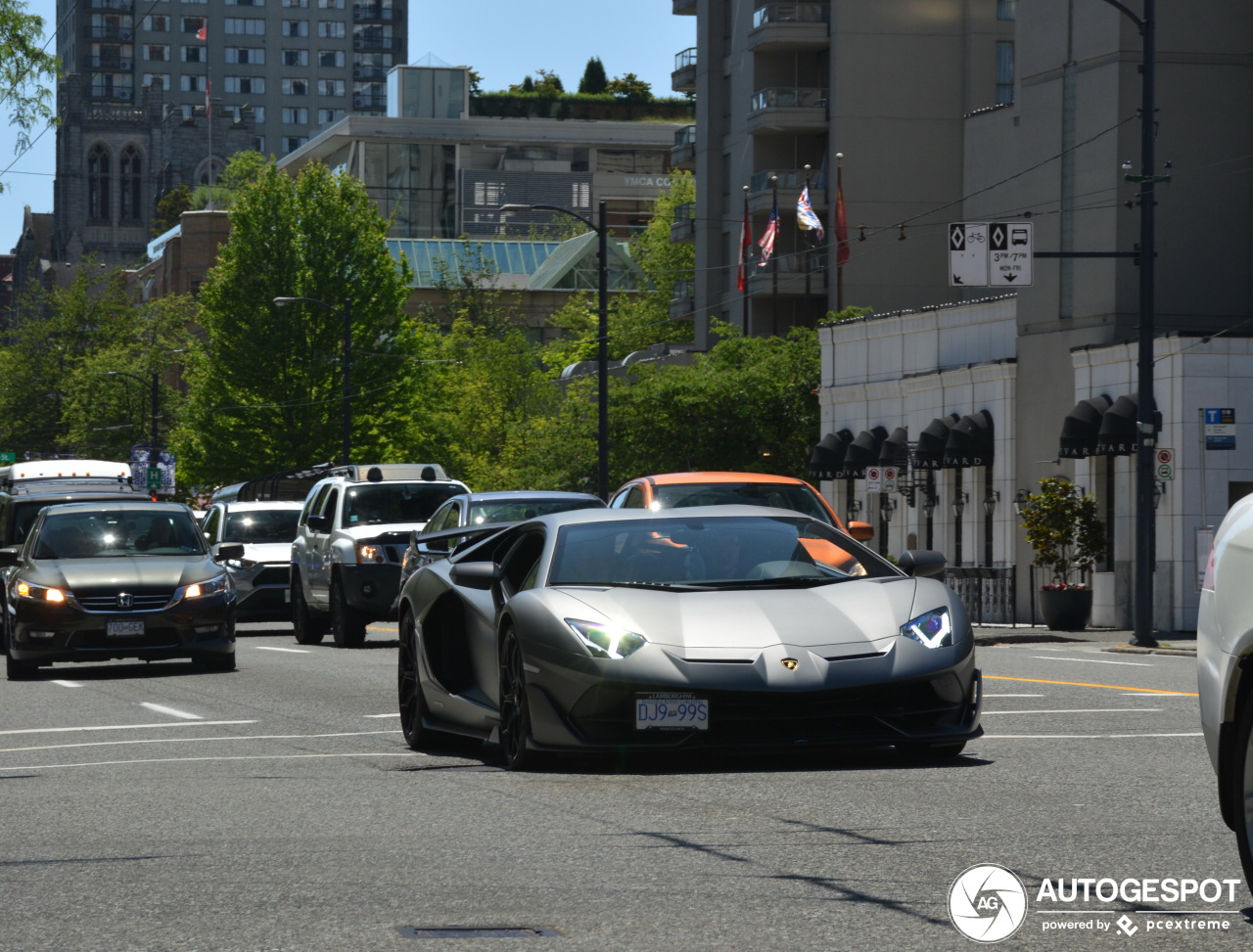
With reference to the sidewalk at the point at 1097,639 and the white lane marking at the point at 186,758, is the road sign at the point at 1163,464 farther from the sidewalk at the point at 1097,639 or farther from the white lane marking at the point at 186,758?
the white lane marking at the point at 186,758

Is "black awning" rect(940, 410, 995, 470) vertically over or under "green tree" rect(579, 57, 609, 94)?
under

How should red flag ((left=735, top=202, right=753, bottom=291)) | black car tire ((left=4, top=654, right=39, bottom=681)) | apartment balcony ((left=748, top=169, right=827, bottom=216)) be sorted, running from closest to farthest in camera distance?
black car tire ((left=4, top=654, right=39, bottom=681)) → red flag ((left=735, top=202, right=753, bottom=291)) → apartment balcony ((left=748, top=169, right=827, bottom=216))

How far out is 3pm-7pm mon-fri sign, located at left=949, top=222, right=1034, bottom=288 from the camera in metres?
34.0

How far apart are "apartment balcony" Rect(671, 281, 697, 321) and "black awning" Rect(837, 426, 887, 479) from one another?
3140cm

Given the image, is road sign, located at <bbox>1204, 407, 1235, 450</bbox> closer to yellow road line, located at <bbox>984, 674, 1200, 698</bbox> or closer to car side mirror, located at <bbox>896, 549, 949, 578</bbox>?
yellow road line, located at <bbox>984, 674, 1200, 698</bbox>

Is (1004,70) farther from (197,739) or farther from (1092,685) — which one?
(197,739)

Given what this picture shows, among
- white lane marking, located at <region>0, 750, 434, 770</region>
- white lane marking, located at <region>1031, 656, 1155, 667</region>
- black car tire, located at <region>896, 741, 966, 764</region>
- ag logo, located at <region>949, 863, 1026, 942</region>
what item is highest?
ag logo, located at <region>949, 863, 1026, 942</region>

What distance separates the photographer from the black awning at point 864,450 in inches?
1951

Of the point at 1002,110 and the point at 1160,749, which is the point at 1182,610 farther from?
the point at 1160,749

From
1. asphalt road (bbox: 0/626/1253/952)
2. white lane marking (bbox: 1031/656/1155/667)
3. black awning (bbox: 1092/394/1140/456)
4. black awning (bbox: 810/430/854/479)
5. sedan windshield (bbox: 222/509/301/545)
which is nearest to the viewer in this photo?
asphalt road (bbox: 0/626/1253/952)

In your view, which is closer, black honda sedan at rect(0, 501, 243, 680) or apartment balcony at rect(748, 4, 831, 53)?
black honda sedan at rect(0, 501, 243, 680)

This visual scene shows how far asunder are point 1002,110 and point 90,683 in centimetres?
3362

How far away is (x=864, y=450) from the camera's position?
49.7m

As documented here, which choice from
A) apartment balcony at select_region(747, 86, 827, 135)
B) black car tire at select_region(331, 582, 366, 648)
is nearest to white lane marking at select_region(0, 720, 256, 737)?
black car tire at select_region(331, 582, 366, 648)
